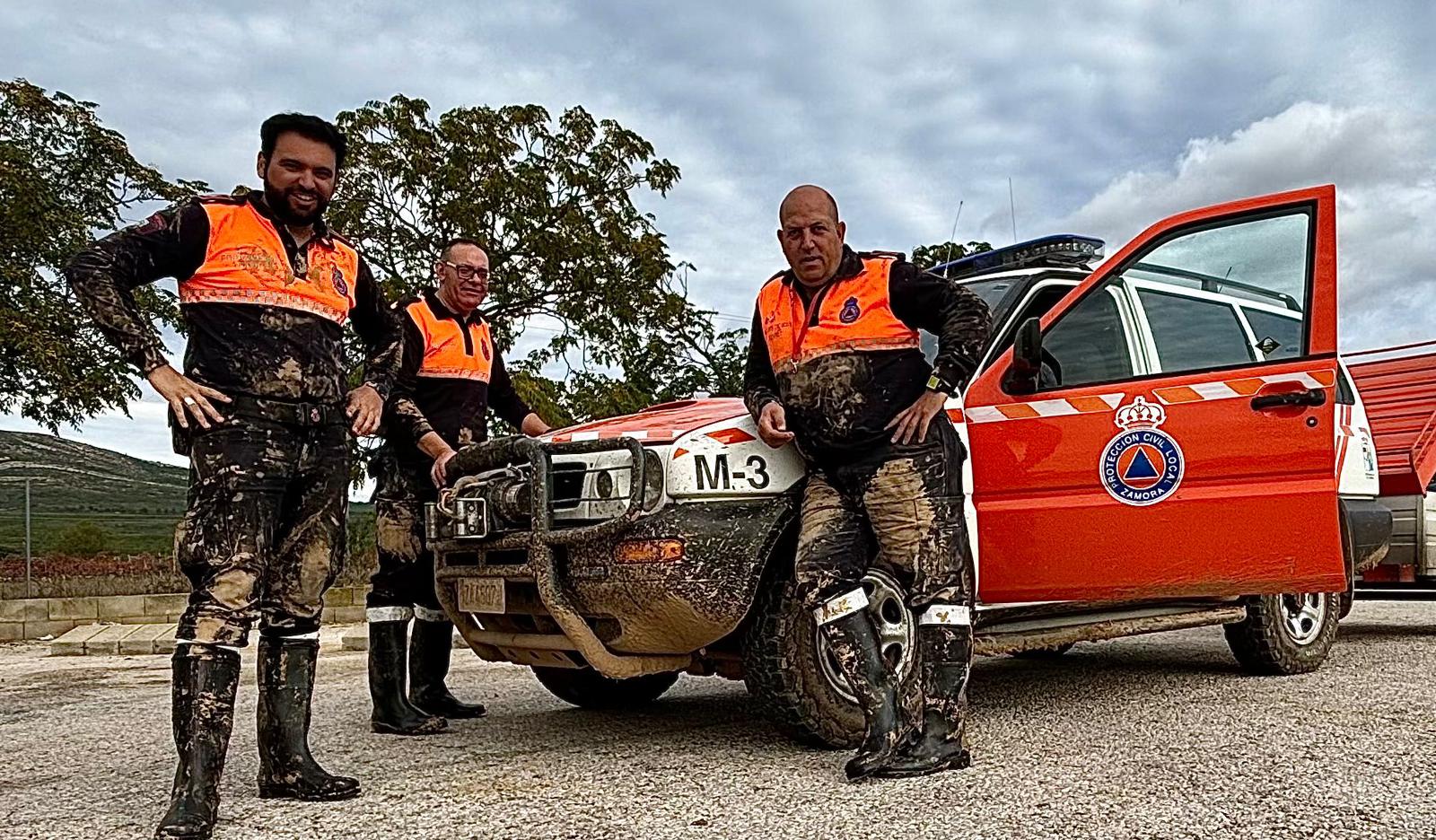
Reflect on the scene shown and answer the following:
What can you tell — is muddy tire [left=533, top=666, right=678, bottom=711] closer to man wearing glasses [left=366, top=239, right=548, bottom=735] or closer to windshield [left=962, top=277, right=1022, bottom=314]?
man wearing glasses [left=366, top=239, right=548, bottom=735]

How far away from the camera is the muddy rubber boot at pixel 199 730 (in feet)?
10.4

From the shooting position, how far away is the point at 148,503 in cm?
1138

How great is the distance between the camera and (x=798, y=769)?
3947 millimetres

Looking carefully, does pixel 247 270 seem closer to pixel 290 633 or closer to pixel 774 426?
pixel 290 633

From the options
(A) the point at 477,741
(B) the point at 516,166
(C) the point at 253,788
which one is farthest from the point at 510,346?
(C) the point at 253,788

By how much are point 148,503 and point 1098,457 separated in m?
9.71

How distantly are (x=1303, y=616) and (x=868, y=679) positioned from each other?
3366 millimetres

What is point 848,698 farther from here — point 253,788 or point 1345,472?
point 1345,472

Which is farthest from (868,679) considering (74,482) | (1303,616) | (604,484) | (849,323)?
(74,482)

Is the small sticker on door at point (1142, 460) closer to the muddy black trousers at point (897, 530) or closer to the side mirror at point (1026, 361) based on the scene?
the side mirror at point (1026, 361)

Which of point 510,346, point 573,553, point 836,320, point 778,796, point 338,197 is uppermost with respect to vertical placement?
point 338,197

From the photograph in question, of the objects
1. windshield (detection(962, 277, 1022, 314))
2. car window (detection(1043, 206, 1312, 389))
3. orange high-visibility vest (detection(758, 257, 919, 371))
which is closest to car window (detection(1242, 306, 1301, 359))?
car window (detection(1043, 206, 1312, 389))

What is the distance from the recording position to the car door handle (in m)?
4.42

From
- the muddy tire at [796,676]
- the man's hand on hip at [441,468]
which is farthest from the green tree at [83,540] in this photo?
the muddy tire at [796,676]
